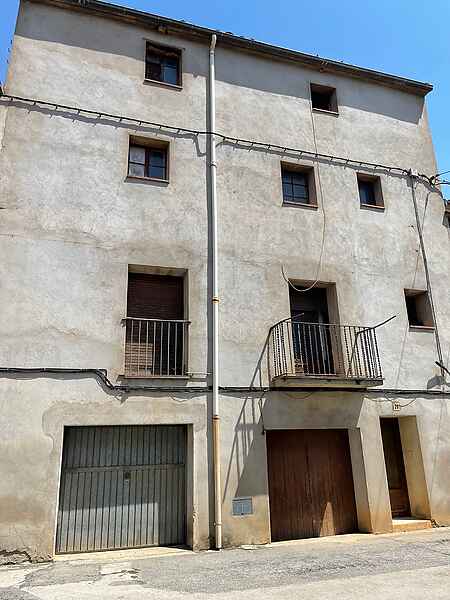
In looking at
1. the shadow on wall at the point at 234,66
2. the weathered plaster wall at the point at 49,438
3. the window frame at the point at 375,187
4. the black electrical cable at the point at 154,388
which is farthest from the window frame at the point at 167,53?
the weathered plaster wall at the point at 49,438

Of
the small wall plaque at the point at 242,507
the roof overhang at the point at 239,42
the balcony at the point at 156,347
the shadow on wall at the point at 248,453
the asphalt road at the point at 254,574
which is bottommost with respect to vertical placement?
the asphalt road at the point at 254,574

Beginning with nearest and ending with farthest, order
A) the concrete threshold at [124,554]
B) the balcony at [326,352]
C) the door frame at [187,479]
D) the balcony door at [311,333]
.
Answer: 1. the concrete threshold at [124,554]
2. the door frame at [187,479]
3. the balcony at [326,352]
4. the balcony door at [311,333]

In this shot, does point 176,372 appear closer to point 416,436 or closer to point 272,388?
point 272,388

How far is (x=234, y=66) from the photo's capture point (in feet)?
38.0

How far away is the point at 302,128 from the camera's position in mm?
11656

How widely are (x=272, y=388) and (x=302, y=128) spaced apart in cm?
679

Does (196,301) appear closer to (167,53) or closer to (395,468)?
(395,468)

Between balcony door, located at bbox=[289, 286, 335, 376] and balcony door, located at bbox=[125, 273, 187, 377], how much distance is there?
2.48 meters

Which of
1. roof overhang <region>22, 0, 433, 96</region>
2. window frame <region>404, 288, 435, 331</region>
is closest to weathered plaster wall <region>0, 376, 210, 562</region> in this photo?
window frame <region>404, 288, 435, 331</region>

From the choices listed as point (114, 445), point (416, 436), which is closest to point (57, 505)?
point (114, 445)

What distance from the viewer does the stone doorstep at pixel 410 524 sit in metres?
9.11

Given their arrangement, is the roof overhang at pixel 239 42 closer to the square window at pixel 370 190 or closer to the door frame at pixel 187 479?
the square window at pixel 370 190

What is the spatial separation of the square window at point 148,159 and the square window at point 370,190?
5157 mm

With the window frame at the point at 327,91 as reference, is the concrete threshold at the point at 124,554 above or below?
below
